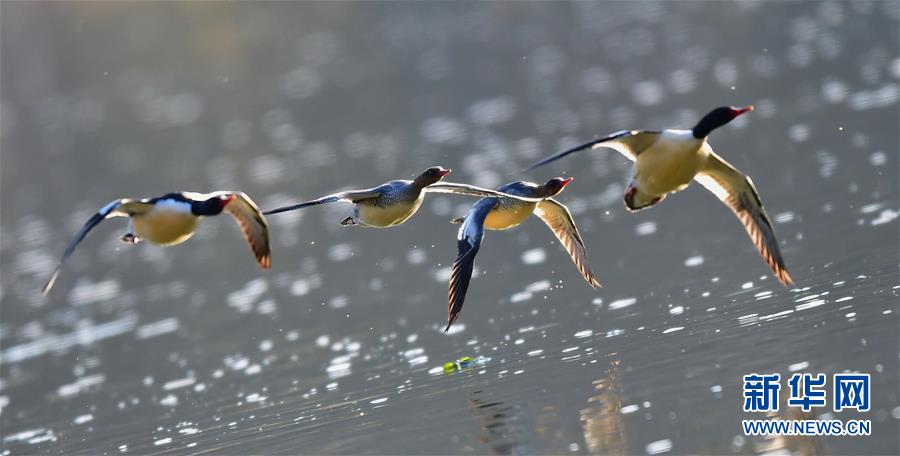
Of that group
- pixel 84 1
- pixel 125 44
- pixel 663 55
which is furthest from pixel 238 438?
pixel 84 1

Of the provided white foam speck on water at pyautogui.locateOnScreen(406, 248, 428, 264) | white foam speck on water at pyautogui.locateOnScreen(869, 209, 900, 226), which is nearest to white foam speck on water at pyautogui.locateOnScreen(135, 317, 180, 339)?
white foam speck on water at pyautogui.locateOnScreen(406, 248, 428, 264)

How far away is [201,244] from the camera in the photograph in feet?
100

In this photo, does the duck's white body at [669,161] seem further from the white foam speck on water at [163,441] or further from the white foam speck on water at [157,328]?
the white foam speck on water at [157,328]

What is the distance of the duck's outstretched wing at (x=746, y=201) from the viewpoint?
14.9 meters

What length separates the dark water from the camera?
1330cm

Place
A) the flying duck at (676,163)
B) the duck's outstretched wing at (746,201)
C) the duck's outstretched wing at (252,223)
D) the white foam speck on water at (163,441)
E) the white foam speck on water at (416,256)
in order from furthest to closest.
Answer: the white foam speck on water at (416,256), the white foam speck on water at (163,441), the duck's outstretched wing at (746,201), the flying duck at (676,163), the duck's outstretched wing at (252,223)

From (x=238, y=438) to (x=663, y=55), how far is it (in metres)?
32.3

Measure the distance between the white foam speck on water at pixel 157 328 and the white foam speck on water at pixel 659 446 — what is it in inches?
497

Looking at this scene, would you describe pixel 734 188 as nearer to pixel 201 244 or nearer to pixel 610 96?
pixel 201 244

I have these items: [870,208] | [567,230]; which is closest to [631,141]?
[567,230]

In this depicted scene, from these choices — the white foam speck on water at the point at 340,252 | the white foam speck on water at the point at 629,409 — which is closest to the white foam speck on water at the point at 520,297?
the white foam speck on water at the point at 629,409

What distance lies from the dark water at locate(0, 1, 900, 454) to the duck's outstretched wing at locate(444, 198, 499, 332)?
891 mm

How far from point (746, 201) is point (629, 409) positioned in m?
3.86

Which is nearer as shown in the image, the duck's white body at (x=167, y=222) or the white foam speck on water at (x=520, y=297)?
the duck's white body at (x=167, y=222)
